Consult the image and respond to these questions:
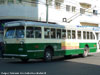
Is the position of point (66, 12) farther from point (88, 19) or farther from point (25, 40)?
point (25, 40)

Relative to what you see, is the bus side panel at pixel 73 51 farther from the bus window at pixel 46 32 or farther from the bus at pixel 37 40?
the bus window at pixel 46 32

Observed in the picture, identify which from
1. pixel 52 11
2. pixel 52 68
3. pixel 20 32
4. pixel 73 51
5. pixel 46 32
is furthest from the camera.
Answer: pixel 52 11

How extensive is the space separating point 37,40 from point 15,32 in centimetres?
162

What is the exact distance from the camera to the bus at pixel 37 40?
15.7m

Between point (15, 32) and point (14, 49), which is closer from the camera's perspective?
point (14, 49)

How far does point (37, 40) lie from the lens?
16266 mm

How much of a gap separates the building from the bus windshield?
7.75 m

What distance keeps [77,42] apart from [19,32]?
6279 mm

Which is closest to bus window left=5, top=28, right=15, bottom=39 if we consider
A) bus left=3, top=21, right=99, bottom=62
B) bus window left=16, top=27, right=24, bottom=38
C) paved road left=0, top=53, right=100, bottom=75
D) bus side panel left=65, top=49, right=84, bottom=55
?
bus left=3, top=21, right=99, bottom=62

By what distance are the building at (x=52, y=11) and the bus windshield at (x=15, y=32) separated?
7.75 metres

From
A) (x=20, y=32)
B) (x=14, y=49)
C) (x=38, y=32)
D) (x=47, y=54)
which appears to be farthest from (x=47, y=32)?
(x=14, y=49)

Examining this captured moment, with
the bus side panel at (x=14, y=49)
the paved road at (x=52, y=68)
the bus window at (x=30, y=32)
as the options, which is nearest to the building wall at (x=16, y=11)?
the bus side panel at (x=14, y=49)

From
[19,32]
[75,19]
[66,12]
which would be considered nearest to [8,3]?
[66,12]

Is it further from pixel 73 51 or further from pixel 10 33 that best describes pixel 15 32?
pixel 73 51
